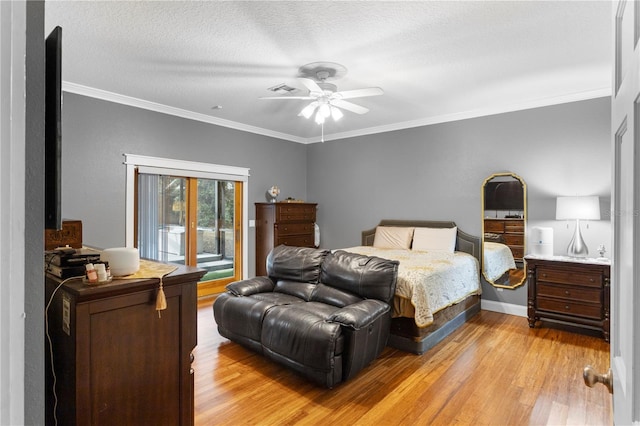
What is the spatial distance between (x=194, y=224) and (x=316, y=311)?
2.95 m

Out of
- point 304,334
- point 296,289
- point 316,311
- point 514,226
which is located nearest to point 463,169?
point 514,226

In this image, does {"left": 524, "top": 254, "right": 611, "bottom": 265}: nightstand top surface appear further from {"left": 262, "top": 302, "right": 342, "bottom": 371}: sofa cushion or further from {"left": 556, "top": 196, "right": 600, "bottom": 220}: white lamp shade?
{"left": 262, "top": 302, "right": 342, "bottom": 371}: sofa cushion

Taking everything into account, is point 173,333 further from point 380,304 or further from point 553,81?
point 553,81

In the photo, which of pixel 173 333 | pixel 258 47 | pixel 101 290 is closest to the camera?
pixel 101 290

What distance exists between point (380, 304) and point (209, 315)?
241 cm

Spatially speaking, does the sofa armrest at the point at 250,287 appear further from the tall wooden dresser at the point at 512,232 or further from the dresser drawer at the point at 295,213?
the tall wooden dresser at the point at 512,232

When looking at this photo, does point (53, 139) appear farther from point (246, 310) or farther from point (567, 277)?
point (567, 277)

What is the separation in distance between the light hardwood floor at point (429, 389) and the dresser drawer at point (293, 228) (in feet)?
7.34

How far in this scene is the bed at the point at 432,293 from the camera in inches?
121

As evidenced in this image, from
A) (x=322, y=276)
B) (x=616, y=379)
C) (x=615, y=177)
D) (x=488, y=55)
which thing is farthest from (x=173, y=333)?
(x=488, y=55)

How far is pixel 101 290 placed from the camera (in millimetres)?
1271

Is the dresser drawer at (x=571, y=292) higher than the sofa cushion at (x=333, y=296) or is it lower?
lower

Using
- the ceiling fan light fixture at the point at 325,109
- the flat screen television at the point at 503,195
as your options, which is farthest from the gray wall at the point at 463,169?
the ceiling fan light fixture at the point at 325,109

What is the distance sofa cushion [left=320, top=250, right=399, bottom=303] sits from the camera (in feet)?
9.69
